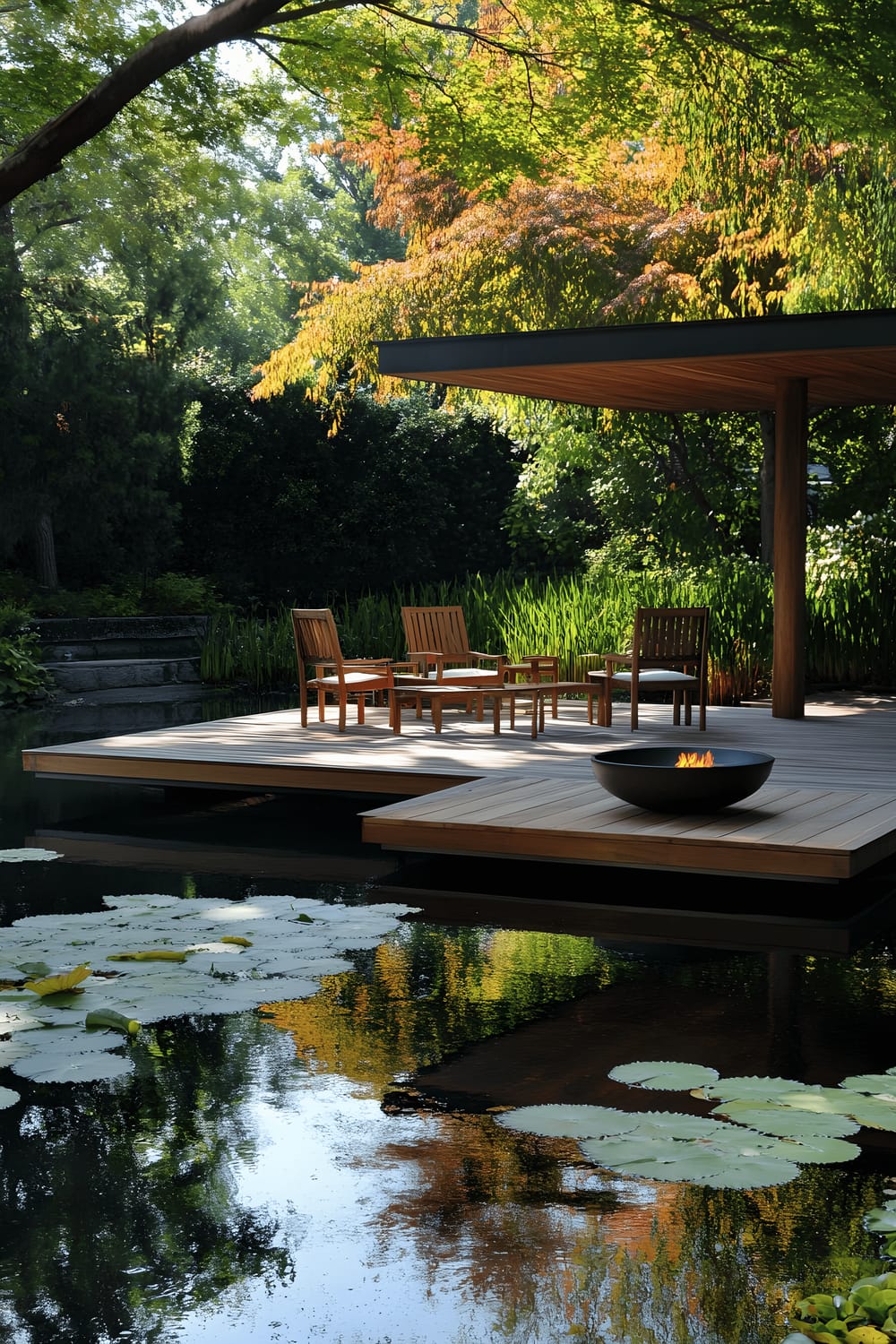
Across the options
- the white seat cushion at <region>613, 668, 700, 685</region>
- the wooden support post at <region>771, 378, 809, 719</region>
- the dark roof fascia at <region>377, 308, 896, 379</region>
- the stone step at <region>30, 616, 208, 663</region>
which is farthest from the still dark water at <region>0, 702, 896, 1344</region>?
the stone step at <region>30, 616, 208, 663</region>

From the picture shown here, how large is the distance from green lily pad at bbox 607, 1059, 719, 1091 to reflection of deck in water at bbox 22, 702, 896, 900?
188 centimetres

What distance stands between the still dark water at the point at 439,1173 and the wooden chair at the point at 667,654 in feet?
12.4

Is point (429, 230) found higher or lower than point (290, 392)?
higher

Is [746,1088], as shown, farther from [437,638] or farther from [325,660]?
[437,638]

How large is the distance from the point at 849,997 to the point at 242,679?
12.0m

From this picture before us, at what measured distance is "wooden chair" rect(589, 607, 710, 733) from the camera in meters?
9.11

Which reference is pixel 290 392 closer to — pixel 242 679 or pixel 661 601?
pixel 242 679

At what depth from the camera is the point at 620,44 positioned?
12.9 metres

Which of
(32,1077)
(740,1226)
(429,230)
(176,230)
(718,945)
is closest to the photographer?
(740,1226)

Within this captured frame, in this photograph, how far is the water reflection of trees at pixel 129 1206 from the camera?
265 centimetres

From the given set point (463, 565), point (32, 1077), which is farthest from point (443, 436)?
point (32, 1077)

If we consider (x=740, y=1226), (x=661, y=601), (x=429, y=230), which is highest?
(x=429, y=230)

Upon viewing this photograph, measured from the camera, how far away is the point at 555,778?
7.47 m

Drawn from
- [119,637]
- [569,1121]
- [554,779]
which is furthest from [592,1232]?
[119,637]
